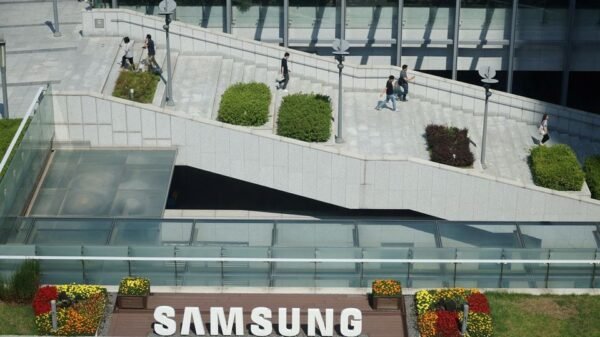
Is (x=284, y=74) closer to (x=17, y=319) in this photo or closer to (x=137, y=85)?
(x=137, y=85)

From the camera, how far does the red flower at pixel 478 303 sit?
4347cm

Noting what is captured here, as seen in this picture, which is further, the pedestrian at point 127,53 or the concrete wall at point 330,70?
the concrete wall at point 330,70

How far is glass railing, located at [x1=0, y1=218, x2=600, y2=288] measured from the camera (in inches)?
1772

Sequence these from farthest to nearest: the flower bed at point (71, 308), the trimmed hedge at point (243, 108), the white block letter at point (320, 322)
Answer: the trimmed hedge at point (243, 108), the flower bed at point (71, 308), the white block letter at point (320, 322)

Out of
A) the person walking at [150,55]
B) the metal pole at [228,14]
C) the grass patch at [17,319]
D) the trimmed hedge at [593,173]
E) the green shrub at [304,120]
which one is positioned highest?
the metal pole at [228,14]

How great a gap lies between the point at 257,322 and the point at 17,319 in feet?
25.8

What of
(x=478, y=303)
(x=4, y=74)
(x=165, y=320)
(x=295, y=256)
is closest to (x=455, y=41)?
(x=4, y=74)

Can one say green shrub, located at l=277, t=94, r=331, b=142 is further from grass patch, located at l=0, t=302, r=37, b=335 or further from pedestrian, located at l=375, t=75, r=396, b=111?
grass patch, located at l=0, t=302, r=37, b=335

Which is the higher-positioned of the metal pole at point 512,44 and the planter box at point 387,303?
the metal pole at point 512,44

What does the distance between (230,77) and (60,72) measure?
7525 millimetres

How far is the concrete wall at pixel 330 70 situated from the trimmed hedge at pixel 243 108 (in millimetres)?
4343

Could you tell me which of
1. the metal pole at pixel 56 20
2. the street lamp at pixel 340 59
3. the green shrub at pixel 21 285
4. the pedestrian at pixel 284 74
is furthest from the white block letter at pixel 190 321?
the metal pole at pixel 56 20

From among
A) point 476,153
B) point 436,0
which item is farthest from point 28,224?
point 436,0

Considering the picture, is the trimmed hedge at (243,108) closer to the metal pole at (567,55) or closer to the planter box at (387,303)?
the planter box at (387,303)
